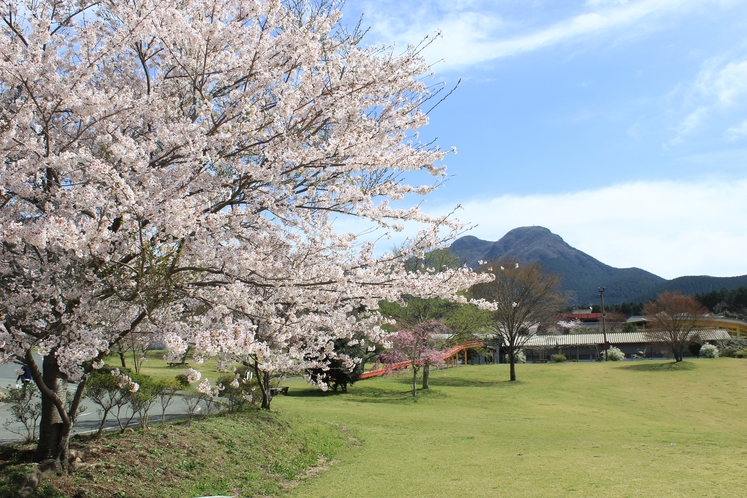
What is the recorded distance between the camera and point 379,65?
6.47 m

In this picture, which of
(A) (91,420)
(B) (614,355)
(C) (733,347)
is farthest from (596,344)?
(A) (91,420)

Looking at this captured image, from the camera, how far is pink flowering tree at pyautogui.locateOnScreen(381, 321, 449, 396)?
2750 cm

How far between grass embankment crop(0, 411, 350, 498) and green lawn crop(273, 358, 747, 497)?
2.56 ft

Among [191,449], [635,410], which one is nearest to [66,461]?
[191,449]

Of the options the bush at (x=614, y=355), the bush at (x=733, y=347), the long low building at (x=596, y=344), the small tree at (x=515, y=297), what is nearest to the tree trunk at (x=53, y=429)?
the small tree at (x=515, y=297)

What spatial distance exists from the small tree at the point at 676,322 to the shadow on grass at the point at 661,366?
2.67 feet

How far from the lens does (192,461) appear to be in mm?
8180

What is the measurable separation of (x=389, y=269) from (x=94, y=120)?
12.9 ft

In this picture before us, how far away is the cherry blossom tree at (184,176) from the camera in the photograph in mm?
4918

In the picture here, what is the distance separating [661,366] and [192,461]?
38160 mm

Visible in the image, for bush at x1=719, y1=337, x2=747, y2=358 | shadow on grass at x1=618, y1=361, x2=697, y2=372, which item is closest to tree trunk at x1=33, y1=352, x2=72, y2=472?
shadow on grass at x1=618, y1=361, x2=697, y2=372

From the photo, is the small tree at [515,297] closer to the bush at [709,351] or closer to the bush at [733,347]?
the bush at [709,351]

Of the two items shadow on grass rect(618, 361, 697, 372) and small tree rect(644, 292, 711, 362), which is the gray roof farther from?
shadow on grass rect(618, 361, 697, 372)

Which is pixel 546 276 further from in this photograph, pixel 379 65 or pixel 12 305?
pixel 12 305
